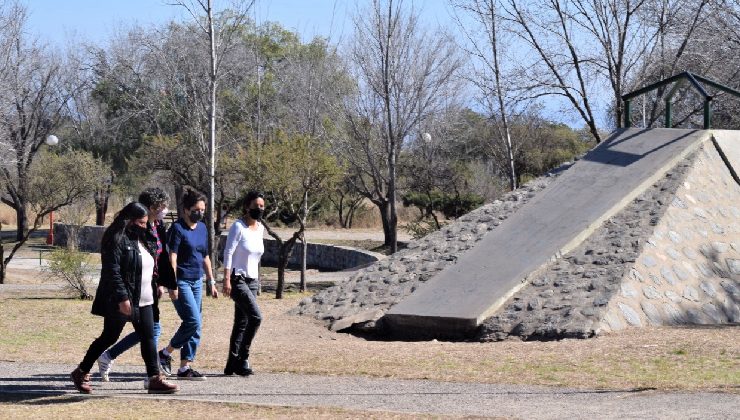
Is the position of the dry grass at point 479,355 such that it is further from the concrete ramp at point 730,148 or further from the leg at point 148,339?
the concrete ramp at point 730,148

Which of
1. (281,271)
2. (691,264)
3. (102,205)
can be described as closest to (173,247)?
(691,264)

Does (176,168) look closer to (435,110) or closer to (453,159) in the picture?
(435,110)

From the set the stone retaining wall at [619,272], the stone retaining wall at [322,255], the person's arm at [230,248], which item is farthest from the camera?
the stone retaining wall at [322,255]

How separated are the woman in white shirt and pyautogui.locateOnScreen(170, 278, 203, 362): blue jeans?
30cm

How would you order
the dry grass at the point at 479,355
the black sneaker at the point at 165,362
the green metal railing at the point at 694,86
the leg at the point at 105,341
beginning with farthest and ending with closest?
1. the green metal railing at the point at 694,86
2. the black sneaker at the point at 165,362
3. the dry grass at the point at 479,355
4. the leg at the point at 105,341

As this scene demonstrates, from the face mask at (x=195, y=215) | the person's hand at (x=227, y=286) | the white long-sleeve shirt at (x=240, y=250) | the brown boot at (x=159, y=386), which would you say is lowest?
the brown boot at (x=159, y=386)

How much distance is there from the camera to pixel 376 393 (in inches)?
340

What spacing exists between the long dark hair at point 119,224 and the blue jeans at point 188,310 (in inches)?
37.9

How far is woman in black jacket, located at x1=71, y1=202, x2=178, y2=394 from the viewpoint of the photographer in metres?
8.41

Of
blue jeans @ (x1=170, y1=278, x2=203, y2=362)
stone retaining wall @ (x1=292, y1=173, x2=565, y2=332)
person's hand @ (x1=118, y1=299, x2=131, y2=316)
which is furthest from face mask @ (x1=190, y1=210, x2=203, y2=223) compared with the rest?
stone retaining wall @ (x1=292, y1=173, x2=565, y2=332)

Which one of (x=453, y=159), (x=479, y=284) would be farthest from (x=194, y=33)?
(x=479, y=284)

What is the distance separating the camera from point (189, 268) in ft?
30.7

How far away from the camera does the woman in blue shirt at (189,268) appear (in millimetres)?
9312

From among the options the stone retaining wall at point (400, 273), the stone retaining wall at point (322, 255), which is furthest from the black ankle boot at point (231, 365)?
the stone retaining wall at point (322, 255)
